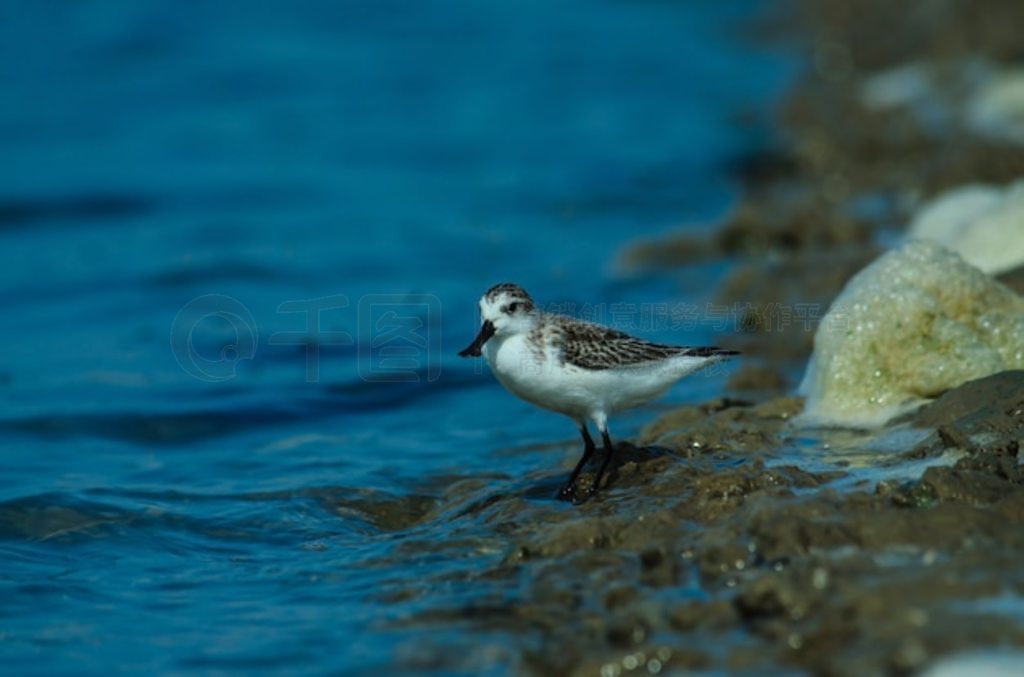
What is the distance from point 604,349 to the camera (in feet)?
25.6

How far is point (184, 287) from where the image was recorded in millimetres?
14305

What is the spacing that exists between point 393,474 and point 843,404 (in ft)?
9.15

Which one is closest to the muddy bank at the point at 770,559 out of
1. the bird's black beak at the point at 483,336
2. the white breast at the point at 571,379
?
the white breast at the point at 571,379

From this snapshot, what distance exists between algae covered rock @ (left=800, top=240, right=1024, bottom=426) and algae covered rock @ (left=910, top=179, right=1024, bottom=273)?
0.99m

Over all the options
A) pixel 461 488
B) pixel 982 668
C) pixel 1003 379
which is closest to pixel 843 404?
pixel 1003 379

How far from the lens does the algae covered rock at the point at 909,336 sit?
8430 millimetres

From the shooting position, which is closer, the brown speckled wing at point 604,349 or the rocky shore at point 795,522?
the rocky shore at point 795,522

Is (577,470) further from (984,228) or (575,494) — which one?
(984,228)

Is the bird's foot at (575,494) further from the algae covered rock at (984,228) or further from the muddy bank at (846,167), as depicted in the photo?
the algae covered rock at (984,228)

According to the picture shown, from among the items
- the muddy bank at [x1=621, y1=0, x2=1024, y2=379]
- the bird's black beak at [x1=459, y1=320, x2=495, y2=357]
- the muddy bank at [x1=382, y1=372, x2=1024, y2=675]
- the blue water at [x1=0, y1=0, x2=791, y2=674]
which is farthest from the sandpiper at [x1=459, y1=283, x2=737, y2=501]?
the muddy bank at [x1=621, y1=0, x2=1024, y2=379]

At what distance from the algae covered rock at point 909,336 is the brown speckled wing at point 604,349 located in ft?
3.26

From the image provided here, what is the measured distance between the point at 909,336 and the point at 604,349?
2.00m
